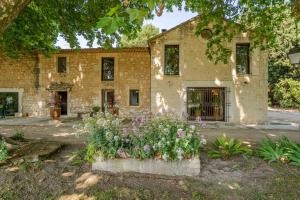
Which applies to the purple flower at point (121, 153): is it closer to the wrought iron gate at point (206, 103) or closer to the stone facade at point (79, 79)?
the wrought iron gate at point (206, 103)

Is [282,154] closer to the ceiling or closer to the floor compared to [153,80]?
closer to the floor

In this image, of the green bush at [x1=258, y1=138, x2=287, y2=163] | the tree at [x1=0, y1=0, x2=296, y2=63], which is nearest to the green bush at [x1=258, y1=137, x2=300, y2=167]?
the green bush at [x1=258, y1=138, x2=287, y2=163]

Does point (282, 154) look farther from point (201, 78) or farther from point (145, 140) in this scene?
point (201, 78)

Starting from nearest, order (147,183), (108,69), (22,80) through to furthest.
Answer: (147,183), (108,69), (22,80)

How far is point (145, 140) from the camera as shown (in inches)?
184

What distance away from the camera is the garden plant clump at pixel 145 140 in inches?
177

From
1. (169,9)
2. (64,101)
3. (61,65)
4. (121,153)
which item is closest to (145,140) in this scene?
(121,153)

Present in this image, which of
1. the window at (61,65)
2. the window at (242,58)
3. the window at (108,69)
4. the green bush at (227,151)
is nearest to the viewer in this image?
the green bush at (227,151)

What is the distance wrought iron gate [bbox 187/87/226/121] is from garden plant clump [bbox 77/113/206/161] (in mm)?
10066

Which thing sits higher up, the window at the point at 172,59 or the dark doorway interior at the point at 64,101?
the window at the point at 172,59

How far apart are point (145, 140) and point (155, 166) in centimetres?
53

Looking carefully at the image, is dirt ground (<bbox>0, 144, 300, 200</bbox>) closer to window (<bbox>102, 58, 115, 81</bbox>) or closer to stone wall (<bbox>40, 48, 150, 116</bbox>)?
stone wall (<bbox>40, 48, 150, 116</bbox>)

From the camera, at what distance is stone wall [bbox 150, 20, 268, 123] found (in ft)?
46.5

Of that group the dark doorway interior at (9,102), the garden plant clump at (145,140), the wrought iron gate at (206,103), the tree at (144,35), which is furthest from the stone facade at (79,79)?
the tree at (144,35)
